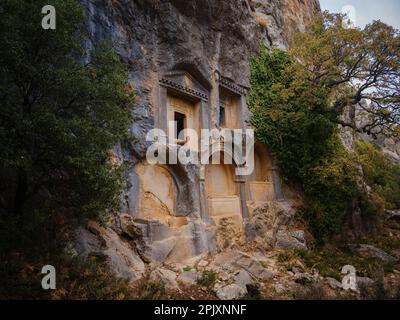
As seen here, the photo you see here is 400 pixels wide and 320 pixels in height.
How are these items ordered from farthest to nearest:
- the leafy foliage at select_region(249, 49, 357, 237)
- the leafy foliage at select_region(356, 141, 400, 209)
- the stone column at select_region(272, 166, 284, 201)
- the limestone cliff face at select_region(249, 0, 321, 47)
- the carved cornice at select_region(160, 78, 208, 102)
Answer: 1. the leafy foliage at select_region(356, 141, 400, 209)
2. the limestone cliff face at select_region(249, 0, 321, 47)
3. the stone column at select_region(272, 166, 284, 201)
4. the leafy foliage at select_region(249, 49, 357, 237)
5. the carved cornice at select_region(160, 78, 208, 102)

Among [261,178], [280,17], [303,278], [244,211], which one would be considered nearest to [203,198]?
[244,211]

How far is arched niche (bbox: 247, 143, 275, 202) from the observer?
48.8 feet

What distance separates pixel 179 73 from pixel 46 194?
23.1 ft

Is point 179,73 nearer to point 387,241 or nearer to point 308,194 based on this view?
point 308,194

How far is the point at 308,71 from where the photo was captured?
587 inches

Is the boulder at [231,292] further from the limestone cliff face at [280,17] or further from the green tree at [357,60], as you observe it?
the limestone cliff face at [280,17]

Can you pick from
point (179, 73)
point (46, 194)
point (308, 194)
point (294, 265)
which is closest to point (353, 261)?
point (294, 265)

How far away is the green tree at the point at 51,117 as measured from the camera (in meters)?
5.28

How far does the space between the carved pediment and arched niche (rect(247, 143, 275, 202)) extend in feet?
14.4

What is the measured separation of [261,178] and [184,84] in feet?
21.5

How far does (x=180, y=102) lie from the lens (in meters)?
12.6

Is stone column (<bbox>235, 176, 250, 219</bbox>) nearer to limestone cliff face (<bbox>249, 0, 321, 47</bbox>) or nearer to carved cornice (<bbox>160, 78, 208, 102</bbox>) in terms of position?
carved cornice (<bbox>160, 78, 208, 102</bbox>)

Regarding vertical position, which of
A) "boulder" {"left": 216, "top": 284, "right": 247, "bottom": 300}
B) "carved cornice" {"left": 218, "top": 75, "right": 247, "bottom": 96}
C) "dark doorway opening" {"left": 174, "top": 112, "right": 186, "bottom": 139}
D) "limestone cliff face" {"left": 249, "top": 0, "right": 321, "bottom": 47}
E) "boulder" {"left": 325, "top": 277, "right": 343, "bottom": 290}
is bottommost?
"boulder" {"left": 325, "top": 277, "right": 343, "bottom": 290}

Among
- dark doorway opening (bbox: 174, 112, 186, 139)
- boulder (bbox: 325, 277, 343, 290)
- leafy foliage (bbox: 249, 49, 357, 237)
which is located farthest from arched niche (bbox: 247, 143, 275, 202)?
boulder (bbox: 325, 277, 343, 290)
